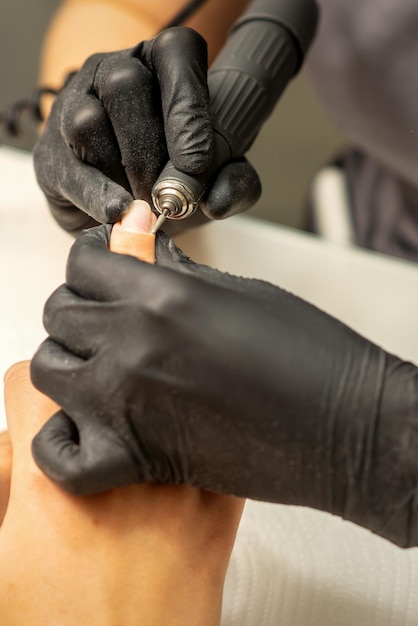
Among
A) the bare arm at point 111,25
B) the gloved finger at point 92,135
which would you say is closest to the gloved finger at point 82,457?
the gloved finger at point 92,135

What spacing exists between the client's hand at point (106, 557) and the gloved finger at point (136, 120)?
22cm

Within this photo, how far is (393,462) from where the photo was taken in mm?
421

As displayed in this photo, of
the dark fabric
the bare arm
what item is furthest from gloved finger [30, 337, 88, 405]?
the dark fabric

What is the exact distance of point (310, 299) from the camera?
808 mm

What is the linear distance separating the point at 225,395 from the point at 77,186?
26 centimetres

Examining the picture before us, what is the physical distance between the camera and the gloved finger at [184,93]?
0.53m

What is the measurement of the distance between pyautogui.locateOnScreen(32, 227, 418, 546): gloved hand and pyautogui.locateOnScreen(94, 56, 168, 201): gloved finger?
138mm

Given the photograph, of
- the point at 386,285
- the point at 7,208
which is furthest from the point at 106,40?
the point at 386,285

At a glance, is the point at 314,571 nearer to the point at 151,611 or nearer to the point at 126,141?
the point at 151,611

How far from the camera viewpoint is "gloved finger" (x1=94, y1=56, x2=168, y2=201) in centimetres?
56

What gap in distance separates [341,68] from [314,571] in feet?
2.04

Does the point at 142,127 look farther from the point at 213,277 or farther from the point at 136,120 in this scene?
the point at 213,277

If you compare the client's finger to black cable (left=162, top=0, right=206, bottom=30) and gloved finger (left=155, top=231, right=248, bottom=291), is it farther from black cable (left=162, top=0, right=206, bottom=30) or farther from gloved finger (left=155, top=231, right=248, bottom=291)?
black cable (left=162, top=0, right=206, bottom=30)

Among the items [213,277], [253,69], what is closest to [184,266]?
[213,277]
